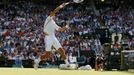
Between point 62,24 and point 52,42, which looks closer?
point 52,42

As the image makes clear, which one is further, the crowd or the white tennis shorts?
the crowd

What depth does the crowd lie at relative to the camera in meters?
27.9

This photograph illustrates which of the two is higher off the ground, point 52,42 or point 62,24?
point 62,24

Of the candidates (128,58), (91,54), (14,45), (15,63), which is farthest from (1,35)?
(128,58)

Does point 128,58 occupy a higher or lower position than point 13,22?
lower

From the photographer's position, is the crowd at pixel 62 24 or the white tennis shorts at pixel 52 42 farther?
the crowd at pixel 62 24

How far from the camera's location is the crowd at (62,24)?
27.9 m

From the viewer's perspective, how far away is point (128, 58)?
61.7 feet

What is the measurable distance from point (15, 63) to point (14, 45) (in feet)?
8.93

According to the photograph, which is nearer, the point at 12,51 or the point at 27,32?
the point at 12,51

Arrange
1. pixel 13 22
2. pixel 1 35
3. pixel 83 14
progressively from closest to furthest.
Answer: pixel 1 35, pixel 13 22, pixel 83 14

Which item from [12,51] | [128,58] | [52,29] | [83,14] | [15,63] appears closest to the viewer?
[52,29]

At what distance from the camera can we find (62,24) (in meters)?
32.1

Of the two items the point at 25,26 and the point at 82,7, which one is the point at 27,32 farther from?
the point at 82,7
